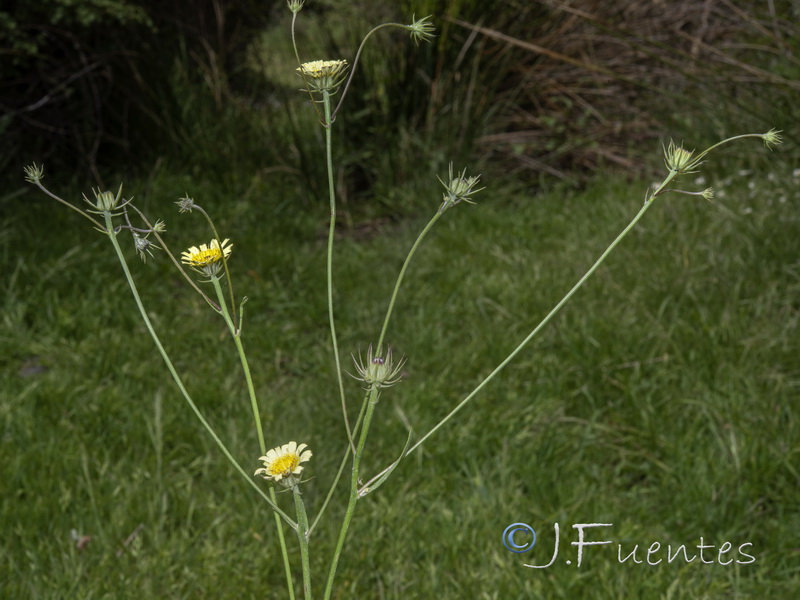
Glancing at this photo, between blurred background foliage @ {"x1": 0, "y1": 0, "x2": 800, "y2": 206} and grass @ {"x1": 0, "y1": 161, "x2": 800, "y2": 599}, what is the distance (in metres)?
0.54

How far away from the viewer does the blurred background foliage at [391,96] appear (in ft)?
12.9

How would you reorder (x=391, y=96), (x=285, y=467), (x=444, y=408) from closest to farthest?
(x=285, y=467) → (x=444, y=408) → (x=391, y=96)

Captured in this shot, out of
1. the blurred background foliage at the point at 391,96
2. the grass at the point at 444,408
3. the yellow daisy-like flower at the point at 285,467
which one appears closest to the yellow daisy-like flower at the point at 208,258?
the yellow daisy-like flower at the point at 285,467

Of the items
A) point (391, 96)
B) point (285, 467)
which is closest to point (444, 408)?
point (285, 467)

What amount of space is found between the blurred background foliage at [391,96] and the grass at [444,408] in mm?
544

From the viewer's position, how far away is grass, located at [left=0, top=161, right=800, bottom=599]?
73.7 inches

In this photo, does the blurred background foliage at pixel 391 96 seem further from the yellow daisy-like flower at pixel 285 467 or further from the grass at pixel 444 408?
the yellow daisy-like flower at pixel 285 467

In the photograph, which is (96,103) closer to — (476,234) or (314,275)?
(314,275)

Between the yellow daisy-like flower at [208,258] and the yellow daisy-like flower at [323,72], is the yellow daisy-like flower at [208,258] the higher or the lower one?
the lower one

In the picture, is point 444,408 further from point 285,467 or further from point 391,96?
point 391,96

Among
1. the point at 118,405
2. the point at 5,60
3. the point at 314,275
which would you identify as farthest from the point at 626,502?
the point at 5,60

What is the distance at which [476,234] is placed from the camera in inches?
141

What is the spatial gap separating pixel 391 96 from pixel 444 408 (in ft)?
6.80

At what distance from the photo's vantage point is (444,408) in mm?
2461
